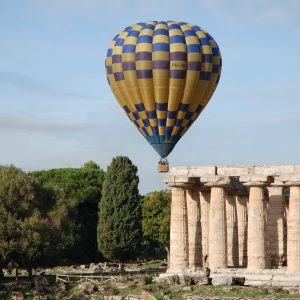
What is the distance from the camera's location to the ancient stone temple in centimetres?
7275

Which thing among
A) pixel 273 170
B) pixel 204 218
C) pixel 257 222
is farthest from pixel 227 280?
pixel 204 218

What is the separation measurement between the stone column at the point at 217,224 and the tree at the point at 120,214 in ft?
89.0

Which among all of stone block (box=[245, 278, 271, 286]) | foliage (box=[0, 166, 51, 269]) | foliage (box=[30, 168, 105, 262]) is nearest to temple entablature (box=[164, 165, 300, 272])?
stone block (box=[245, 278, 271, 286])

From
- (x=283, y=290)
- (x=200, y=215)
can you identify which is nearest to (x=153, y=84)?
(x=200, y=215)

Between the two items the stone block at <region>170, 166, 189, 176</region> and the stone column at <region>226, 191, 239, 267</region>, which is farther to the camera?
the stone column at <region>226, 191, 239, 267</region>

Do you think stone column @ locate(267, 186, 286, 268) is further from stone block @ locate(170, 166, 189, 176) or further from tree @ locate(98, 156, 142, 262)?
tree @ locate(98, 156, 142, 262)

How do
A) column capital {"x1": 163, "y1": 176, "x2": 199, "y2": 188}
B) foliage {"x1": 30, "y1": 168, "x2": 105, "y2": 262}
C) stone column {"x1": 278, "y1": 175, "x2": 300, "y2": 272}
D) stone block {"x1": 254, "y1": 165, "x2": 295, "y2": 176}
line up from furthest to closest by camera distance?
foliage {"x1": 30, "y1": 168, "x2": 105, "y2": 262} → column capital {"x1": 163, "y1": 176, "x2": 199, "y2": 188} → stone block {"x1": 254, "y1": 165, "x2": 295, "y2": 176} → stone column {"x1": 278, "y1": 175, "x2": 300, "y2": 272}

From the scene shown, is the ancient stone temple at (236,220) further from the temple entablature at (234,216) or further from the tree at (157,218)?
the tree at (157,218)

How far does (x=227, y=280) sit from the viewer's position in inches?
2766

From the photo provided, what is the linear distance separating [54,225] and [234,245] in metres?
15.5

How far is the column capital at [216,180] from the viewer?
75.2 meters

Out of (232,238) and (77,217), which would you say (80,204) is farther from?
(232,238)

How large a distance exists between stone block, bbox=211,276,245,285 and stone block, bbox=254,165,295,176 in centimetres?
809

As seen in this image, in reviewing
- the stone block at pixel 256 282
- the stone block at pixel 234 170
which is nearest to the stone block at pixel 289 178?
the stone block at pixel 234 170
